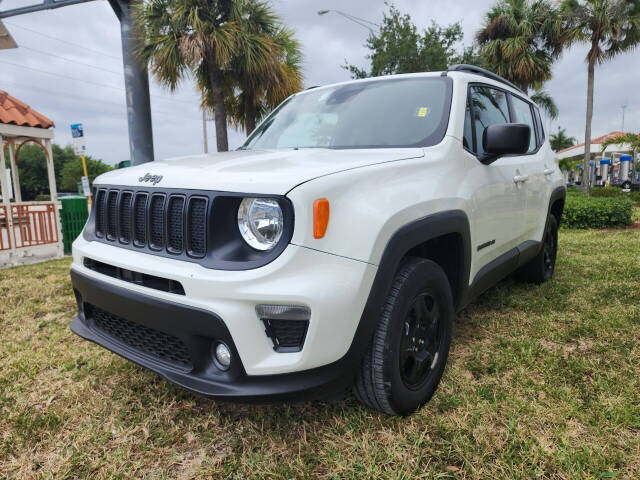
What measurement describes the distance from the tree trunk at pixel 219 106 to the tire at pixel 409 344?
35.3 ft

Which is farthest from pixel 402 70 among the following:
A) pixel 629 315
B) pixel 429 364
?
pixel 429 364

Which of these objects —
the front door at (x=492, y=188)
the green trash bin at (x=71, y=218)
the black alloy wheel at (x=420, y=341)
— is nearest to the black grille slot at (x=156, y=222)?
the black alloy wheel at (x=420, y=341)

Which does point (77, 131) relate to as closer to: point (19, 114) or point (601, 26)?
point (19, 114)

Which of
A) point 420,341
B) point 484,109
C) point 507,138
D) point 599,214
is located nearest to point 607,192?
point 599,214

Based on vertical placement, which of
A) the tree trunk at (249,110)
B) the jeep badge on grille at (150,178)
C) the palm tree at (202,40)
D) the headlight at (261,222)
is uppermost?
the palm tree at (202,40)

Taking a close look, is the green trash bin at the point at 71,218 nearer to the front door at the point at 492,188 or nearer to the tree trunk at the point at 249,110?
the tree trunk at the point at 249,110

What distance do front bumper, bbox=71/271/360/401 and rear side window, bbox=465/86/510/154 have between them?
179 cm

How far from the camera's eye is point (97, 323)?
2402 mm

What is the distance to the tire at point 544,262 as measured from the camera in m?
4.29

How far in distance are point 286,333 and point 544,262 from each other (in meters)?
3.65

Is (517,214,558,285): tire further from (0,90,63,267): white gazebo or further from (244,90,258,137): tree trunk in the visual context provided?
(244,90,258,137): tree trunk

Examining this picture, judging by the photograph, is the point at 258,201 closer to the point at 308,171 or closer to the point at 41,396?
the point at 308,171

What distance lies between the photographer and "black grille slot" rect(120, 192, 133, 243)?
2.13 m

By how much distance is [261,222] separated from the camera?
1.71 metres
